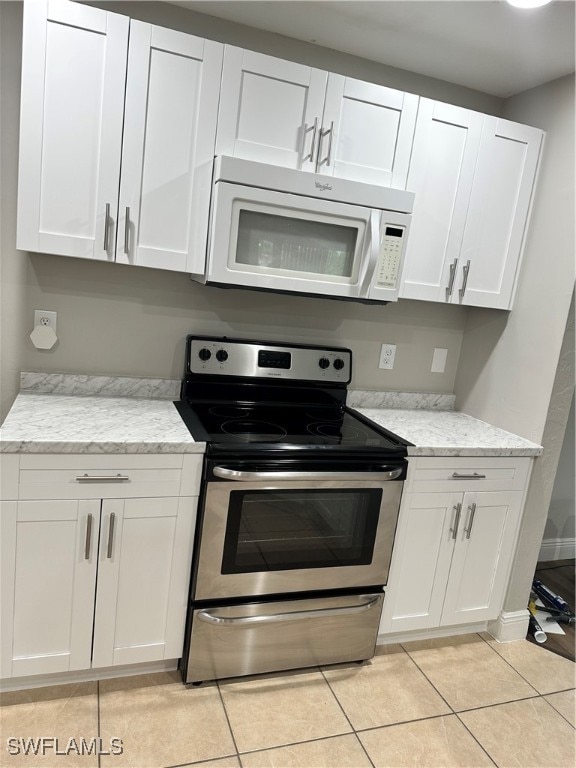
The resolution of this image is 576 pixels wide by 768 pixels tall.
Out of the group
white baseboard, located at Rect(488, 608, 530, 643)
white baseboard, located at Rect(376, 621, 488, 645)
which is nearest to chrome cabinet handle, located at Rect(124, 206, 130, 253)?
white baseboard, located at Rect(376, 621, 488, 645)

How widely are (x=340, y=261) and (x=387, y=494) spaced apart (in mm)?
921

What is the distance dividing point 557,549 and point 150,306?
278cm

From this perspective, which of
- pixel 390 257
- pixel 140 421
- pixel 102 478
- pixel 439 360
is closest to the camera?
pixel 102 478

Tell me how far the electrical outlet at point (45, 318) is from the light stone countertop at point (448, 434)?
1.39 metres

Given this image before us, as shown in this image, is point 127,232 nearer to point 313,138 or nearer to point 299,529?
point 313,138

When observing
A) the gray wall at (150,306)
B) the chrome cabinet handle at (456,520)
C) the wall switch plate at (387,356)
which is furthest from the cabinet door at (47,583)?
the wall switch plate at (387,356)

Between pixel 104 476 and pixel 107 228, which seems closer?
pixel 104 476

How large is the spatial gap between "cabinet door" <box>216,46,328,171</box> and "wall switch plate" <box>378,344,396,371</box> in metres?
Answer: 0.97

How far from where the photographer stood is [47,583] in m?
1.83

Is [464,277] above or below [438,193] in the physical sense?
below

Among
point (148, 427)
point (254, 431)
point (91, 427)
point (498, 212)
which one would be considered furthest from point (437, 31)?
point (91, 427)

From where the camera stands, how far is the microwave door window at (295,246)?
208 centimetres

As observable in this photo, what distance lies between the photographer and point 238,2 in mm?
2029

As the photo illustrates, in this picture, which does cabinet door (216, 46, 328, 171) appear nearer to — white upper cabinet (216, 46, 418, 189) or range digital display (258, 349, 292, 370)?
white upper cabinet (216, 46, 418, 189)
